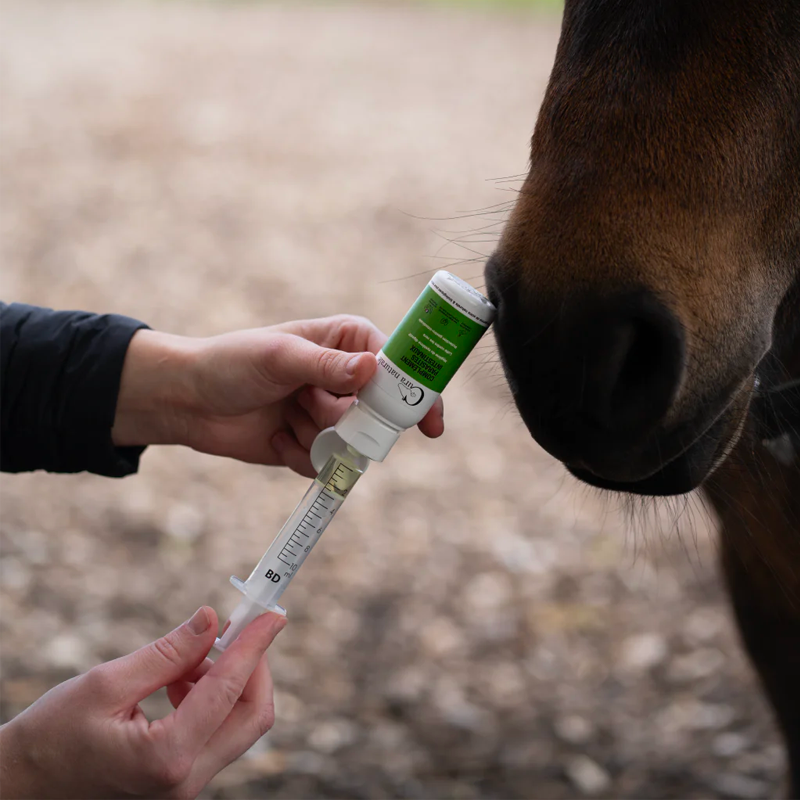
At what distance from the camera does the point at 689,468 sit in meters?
1.11

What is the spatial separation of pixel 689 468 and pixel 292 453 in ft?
2.24

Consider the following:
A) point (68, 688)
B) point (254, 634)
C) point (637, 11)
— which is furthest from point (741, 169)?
Result: point (68, 688)

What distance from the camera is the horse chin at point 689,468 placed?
1102 mm

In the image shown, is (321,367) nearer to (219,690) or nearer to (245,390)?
(245,390)

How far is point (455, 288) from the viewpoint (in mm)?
1114

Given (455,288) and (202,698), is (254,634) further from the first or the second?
(455,288)

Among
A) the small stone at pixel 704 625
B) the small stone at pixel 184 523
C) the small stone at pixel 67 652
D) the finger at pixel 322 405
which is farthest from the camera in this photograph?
the small stone at pixel 184 523

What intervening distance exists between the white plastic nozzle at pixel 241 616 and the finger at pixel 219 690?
70 millimetres

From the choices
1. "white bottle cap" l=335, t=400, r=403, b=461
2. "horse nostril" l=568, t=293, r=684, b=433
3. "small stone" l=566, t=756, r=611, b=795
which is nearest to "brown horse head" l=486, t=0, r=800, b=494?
"horse nostril" l=568, t=293, r=684, b=433

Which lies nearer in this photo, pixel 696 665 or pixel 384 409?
pixel 384 409

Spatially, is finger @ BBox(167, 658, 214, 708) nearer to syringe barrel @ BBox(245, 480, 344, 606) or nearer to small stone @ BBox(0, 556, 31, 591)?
syringe barrel @ BBox(245, 480, 344, 606)

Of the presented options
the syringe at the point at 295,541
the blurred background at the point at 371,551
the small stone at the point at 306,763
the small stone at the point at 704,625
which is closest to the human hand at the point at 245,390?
the syringe at the point at 295,541

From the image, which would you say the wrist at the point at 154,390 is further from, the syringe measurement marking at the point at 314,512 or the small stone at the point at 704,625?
the small stone at the point at 704,625

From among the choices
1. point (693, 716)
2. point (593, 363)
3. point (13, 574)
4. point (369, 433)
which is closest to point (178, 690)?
point (369, 433)
